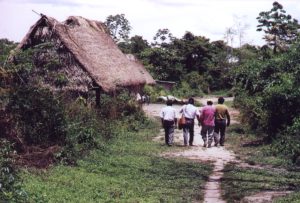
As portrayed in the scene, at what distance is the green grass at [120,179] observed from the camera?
9391mm

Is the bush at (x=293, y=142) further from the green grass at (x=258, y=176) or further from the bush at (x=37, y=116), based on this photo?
the bush at (x=37, y=116)

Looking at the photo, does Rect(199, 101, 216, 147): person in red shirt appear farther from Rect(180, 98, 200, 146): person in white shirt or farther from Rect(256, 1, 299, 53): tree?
Rect(256, 1, 299, 53): tree

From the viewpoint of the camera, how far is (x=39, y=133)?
13.1 m

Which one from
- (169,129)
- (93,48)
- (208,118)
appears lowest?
(169,129)

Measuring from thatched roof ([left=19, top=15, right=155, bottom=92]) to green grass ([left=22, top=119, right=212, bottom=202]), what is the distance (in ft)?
22.9

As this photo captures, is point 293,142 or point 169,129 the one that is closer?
point 293,142

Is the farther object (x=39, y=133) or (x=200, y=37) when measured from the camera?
(x=200, y=37)

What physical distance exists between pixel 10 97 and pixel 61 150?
1.97 m

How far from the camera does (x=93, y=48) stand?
24172mm

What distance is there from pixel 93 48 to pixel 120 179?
1392cm

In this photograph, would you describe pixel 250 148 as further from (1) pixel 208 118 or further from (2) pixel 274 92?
(2) pixel 274 92

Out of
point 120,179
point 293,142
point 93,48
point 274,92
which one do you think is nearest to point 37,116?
point 120,179

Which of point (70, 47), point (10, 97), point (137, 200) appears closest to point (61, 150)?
point (10, 97)

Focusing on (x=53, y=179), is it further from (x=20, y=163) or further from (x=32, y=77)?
(x=32, y=77)
